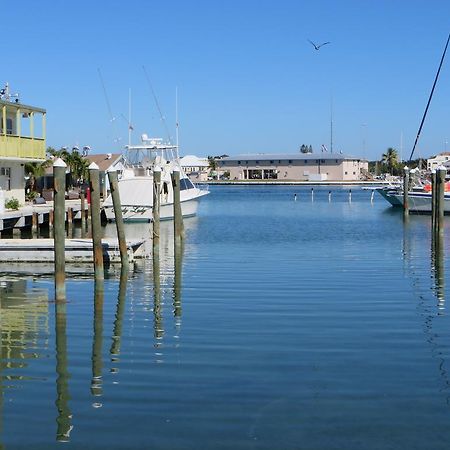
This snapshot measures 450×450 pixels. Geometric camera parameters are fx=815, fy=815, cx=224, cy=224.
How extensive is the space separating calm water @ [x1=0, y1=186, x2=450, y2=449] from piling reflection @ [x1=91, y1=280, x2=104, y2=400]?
0.13 feet

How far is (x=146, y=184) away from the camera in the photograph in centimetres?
5003

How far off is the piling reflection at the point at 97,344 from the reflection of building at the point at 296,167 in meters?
163

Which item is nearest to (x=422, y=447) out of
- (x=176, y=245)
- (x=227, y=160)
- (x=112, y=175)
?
(x=112, y=175)

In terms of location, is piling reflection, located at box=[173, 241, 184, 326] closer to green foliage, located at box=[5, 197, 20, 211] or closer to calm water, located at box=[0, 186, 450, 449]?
calm water, located at box=[0, 186, 450, 449]

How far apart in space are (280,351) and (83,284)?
996cm

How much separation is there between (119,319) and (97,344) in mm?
2576

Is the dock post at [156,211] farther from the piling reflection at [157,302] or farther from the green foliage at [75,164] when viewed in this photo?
the green foliage at [75,164]

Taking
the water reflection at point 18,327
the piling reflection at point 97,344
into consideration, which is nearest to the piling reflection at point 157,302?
the piling reflection at point 97,344

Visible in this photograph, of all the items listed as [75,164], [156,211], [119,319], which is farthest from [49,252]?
[75,164]

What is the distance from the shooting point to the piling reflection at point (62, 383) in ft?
33.3

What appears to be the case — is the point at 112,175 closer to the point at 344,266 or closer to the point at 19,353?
the point at 344,266

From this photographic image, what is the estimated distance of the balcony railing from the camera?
3926 centimetres

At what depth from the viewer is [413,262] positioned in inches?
1119

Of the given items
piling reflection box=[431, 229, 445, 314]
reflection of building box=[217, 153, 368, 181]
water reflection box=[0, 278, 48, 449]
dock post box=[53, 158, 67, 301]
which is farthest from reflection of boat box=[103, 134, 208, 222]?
reflection of building box=[217, 153, 368, 181]
